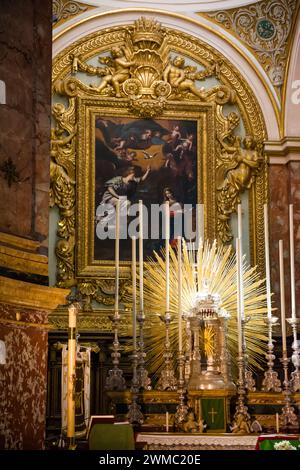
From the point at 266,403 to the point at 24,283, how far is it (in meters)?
3.13

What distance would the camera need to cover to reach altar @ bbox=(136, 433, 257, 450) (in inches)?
306

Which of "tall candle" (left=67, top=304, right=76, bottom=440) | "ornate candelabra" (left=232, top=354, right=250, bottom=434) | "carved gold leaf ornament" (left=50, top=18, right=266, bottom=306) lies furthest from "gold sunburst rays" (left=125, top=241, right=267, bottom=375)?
"tall candle" (left=67, top=304, right=76, bottom=440)

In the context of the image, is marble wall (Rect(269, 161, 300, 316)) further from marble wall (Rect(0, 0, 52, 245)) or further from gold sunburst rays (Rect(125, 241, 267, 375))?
marble wall (Rect(0, 0, 52, 245))

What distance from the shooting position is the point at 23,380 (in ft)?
21.5

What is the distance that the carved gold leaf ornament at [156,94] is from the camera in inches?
509

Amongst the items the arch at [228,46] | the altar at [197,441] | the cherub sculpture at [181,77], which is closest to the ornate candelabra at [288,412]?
the altar at [197,441]

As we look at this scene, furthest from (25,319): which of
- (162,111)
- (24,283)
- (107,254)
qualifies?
(162,111)

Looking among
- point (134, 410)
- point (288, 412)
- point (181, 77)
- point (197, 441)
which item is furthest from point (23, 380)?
point (181, 77)

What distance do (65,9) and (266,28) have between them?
2797mm

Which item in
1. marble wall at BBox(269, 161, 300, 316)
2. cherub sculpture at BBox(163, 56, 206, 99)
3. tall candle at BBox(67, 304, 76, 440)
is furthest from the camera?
cherub sculpture at BBox(163, 56, 206, 99)

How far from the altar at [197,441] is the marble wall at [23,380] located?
137 centimetres

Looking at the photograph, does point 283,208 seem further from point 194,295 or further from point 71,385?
point 71,385

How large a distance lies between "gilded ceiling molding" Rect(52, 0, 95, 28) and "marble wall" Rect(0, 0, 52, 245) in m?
5.67
